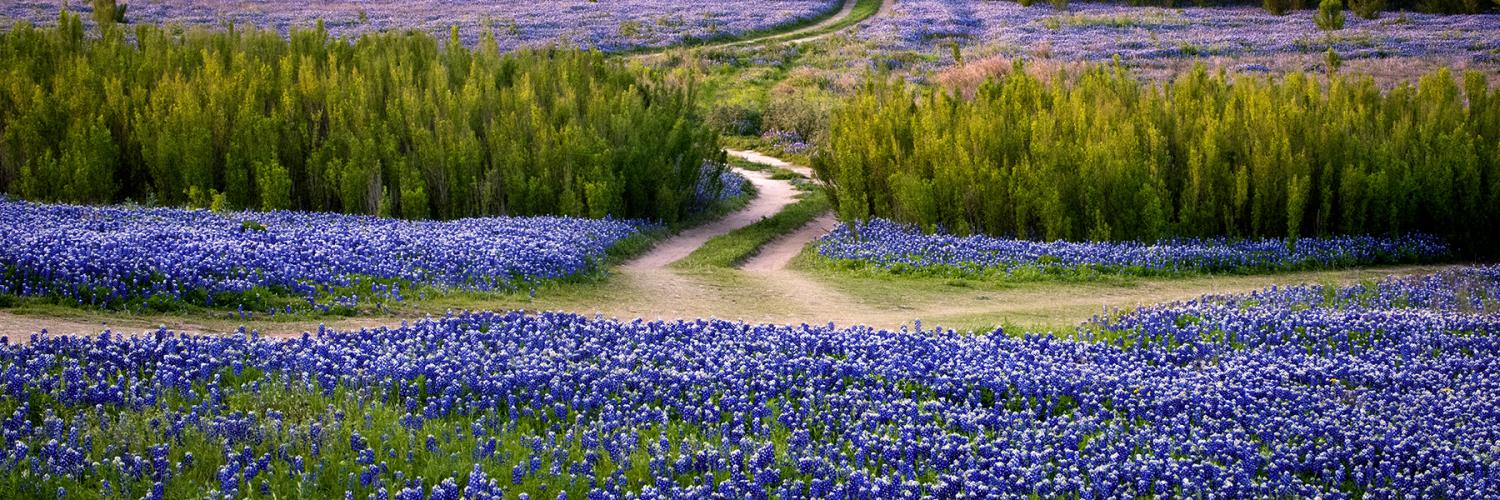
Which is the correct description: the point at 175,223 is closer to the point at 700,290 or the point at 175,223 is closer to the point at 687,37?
the point at 700,290

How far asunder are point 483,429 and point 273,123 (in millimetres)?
13965

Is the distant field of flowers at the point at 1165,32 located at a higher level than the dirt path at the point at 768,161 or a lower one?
higher

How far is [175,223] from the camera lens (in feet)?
48.1

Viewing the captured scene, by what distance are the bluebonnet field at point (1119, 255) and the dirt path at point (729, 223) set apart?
7.56 ft

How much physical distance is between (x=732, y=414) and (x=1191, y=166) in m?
12.0

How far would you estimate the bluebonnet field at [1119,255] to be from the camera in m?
16.0

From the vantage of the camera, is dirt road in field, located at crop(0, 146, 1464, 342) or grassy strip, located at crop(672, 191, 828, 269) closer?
dirt road in field, located at crop(0, 146, 1464, 342)

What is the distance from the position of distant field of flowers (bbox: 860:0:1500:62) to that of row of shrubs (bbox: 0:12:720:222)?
81.4 feet

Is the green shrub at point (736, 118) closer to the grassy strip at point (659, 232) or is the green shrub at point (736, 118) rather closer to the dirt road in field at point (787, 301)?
the grassy strip at point (659, 232)

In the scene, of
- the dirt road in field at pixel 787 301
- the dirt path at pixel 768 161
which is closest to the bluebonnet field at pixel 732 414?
the dirt road in field at pixel 787 301

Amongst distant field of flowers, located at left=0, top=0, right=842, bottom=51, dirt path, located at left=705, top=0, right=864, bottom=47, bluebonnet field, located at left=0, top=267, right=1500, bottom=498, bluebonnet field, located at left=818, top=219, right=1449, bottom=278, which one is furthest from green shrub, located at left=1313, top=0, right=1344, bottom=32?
bluebonnet field, located at left=0, top=267, right=1500, bottom=498

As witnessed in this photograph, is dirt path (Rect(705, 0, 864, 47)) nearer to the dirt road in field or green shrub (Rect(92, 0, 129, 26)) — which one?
green shrub (Rect(92, 0, 129, 26))

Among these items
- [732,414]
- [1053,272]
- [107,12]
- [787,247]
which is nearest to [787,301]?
[1053,272]

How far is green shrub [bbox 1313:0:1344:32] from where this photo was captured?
144 ft
